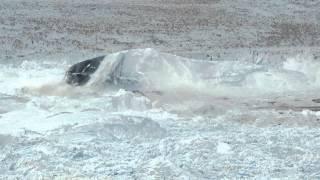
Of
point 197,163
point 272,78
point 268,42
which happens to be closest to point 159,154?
point 197,163

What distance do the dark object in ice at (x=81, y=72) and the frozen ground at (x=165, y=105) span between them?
0.17 metres

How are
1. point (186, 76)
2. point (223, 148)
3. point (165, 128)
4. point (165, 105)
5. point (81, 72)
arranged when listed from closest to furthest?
1. point (223, 148)
2. point (165, 128)
3. point (165, 105)
4. point (81, 72)
5. point (186, 76)

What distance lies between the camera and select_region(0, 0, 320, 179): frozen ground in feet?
21.1

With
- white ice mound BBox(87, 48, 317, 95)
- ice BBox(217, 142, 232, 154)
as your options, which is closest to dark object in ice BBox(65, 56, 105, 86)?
white ice mound BBox(87, 48, 317, 95)

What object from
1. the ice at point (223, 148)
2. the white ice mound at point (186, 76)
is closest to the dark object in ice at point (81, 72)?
the white ice mound at point (186, 76)

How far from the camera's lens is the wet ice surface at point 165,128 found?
634 centimetres

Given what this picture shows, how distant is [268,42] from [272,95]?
396 cm

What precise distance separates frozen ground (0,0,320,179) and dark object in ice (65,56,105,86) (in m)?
0.17

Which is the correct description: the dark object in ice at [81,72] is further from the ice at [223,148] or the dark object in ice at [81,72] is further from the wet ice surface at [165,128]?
the ice at [223,148]

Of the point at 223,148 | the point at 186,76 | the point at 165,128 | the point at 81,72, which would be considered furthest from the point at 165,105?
the point at 223,148

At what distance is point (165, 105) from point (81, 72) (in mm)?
1606

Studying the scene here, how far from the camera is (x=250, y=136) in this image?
7336 millimetres

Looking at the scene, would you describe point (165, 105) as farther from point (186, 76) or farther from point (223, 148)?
point (223, 148)

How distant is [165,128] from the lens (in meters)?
7.57
